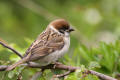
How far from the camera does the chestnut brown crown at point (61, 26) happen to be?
13.9 ft

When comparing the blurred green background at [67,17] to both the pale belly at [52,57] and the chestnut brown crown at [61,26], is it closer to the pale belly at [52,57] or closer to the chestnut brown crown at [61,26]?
the chestnut brown crown at [61,26]

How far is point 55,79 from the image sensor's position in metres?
2.84

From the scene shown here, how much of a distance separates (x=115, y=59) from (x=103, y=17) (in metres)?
3.27

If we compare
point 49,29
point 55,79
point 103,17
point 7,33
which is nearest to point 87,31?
point 103,17

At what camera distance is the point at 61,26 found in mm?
4289

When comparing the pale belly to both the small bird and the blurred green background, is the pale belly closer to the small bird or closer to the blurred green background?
the small bird

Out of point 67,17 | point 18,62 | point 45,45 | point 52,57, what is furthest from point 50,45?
point 67,17

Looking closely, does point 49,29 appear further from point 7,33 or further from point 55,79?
point 7,33

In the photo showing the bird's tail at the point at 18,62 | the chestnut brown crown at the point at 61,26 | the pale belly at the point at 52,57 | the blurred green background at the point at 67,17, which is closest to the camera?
the bird's tail at the point at 18,62

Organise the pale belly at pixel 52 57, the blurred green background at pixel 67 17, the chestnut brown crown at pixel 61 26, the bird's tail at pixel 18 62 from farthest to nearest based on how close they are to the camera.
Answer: the blurred green background at pixel 67 17, the chestnut brown crown at pixel 61 26, the pale belly at pixel 52 57, the bird's tail at pixel 18 62

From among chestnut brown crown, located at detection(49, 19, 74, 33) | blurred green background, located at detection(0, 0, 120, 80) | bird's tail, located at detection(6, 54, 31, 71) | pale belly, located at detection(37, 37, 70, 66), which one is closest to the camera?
bird's tail, located at detection(6, 54, 31, 71)

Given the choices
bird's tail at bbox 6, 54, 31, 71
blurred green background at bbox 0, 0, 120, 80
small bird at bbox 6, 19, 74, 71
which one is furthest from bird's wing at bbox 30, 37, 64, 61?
blurred green background at bbox 0, 0, 120, 80

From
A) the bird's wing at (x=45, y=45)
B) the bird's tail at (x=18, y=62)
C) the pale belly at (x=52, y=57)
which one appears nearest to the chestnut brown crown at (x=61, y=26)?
the bird's wing at (x=45, y=45)

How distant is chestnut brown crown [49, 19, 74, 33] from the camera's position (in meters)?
4.25
